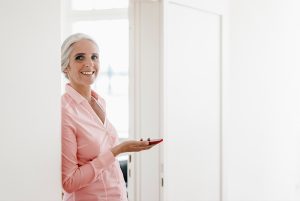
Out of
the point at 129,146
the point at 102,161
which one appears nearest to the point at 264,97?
the point at 129,146

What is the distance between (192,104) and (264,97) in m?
0.77

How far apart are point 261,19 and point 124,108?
2.33 m

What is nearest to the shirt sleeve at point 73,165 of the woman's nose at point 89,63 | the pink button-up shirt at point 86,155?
the pink button-up shirt at point 86,155

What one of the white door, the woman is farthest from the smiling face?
the white door

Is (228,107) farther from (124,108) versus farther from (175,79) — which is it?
(124,108)

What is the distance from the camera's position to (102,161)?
1648 millimetres

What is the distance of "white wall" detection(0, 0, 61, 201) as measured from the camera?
53.3 inches

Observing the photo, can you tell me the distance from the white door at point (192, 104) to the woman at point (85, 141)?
2.24 ft

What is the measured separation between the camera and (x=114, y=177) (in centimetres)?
179

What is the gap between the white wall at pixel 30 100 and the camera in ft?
4.44

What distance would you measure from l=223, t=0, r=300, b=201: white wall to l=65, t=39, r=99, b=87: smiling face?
Result: 1.55m

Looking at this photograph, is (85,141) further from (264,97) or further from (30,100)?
(264,97)

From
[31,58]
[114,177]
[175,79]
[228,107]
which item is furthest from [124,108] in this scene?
[31,58]

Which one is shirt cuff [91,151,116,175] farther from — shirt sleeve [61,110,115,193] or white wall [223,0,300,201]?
white wall [223,0,300,201]
